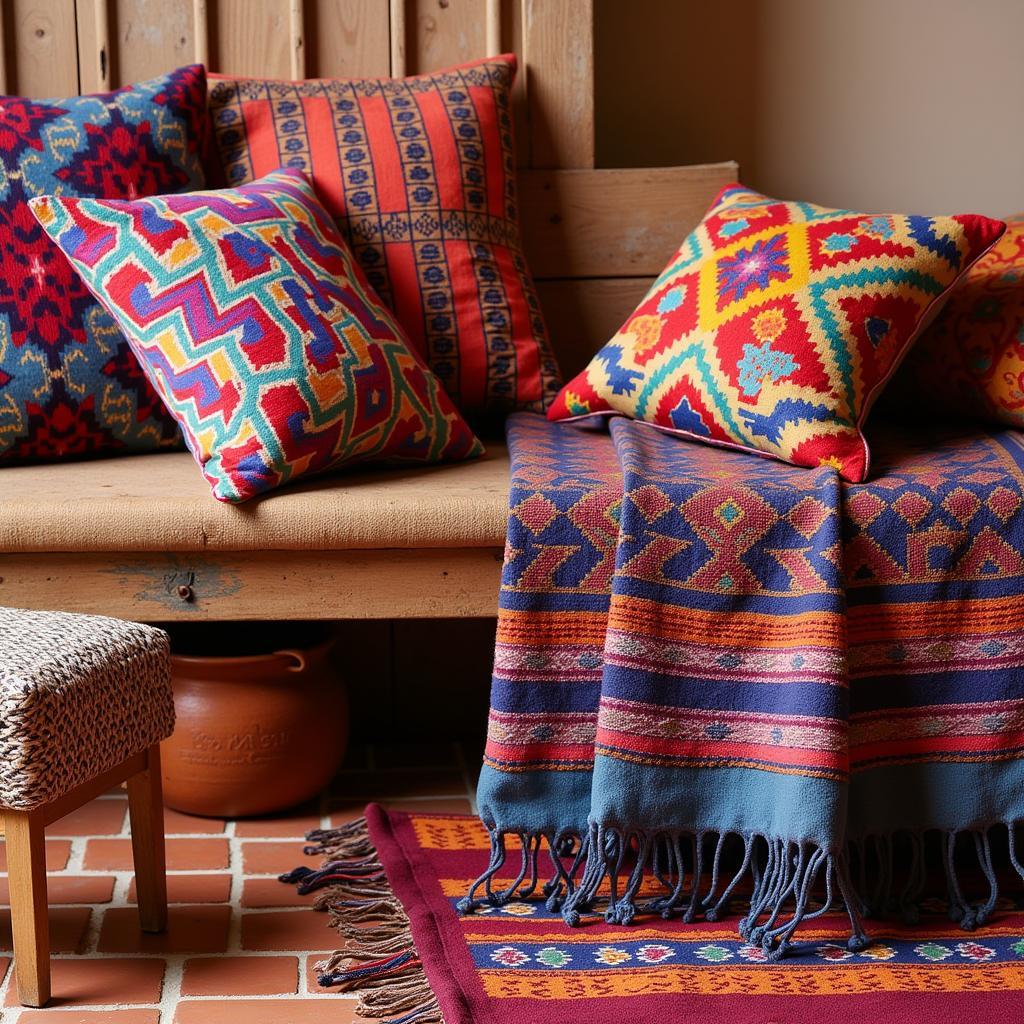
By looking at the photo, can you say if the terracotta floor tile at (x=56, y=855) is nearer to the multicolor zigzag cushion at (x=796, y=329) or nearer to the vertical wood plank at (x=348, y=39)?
the multicolor zigzag cushion at (x=796, y=329)

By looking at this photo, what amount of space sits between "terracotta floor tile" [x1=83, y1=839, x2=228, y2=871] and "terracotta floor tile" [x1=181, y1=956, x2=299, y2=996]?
281mm

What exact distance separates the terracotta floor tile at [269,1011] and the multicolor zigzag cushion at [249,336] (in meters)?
0.62

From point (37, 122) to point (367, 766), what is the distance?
1173mm

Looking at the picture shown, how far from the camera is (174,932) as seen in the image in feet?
5.16

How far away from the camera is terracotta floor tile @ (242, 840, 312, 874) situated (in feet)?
5.81

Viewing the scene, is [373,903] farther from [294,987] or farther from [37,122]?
[37,122]

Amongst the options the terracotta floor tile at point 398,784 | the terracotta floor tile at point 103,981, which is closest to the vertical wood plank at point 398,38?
the terracotta floor tile at point 398,784

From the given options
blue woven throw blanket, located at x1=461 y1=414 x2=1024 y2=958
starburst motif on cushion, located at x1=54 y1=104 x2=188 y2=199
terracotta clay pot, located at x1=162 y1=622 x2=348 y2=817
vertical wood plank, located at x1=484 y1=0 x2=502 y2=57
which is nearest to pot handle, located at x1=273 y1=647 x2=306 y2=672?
terracotta clay pot, located at x1=162 y1=622 x2=348 y2=817

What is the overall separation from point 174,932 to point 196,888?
124 millimetres

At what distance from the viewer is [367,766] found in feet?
7.22

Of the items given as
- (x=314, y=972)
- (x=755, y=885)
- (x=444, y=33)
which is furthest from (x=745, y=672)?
(x=444, y=33)

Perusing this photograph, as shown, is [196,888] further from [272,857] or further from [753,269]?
[753,269]

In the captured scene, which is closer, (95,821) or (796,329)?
(796,329)

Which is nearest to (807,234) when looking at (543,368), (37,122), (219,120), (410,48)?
(543,368)
